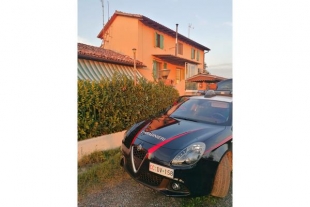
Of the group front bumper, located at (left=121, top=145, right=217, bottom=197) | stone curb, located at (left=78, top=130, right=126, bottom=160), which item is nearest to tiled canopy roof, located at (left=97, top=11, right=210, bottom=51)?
front bumper, located at (left=121, top=145, right=217, bottom=197)

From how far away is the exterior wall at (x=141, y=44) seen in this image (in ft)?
4.42

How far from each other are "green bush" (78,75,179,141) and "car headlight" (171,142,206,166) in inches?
29.2

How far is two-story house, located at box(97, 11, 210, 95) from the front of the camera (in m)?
Answer: 1.31

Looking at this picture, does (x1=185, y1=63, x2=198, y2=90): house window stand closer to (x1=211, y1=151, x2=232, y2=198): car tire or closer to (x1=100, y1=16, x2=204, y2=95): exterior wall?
(x1=100, y1=16, x2=204, y2=95): exterior wall

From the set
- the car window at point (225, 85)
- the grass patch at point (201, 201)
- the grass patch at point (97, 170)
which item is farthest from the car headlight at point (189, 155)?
the grass patch at point (97, 170)

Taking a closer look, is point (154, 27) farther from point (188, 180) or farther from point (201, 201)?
point (201, 201)

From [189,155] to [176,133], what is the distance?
21cm

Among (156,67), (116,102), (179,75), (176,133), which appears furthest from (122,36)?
(176,133)
